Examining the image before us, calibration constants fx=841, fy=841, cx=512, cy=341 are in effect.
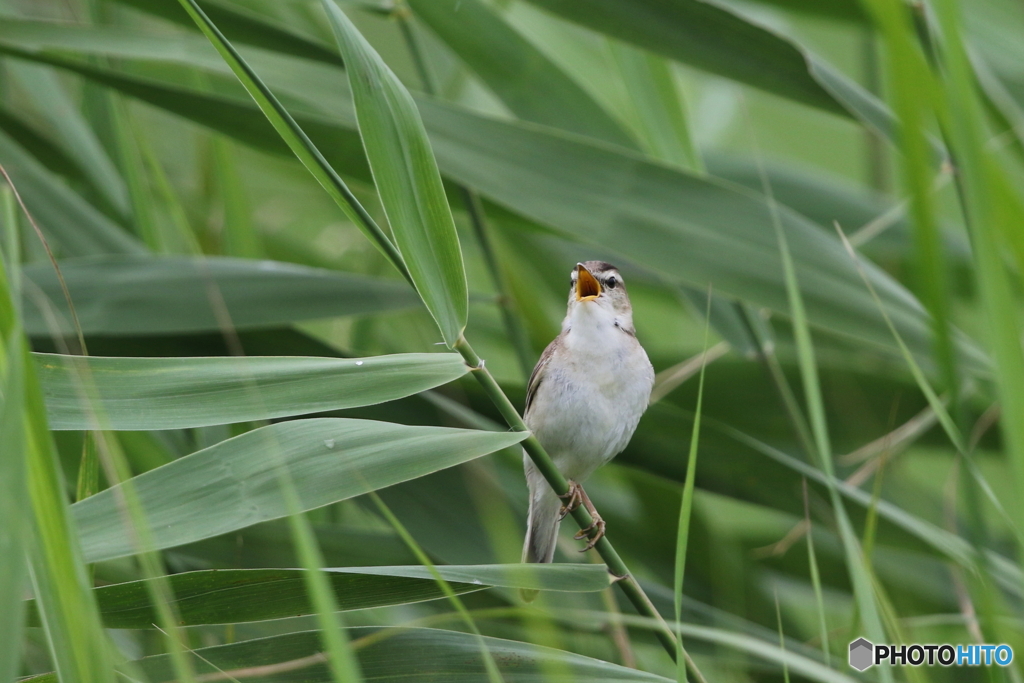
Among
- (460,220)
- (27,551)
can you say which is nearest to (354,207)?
(27,551)

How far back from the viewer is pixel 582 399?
1841 millimetres

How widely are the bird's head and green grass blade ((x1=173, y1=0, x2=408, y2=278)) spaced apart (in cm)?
93

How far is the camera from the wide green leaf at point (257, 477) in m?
0.97

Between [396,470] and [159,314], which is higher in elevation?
[159,314]

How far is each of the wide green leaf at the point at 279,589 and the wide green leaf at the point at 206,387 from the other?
0.67 feet

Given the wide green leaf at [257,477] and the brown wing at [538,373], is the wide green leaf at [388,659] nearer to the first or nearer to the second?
the wide green leaf at [257,477]

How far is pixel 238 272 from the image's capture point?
1800mm

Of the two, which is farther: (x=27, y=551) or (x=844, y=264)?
(x=844, y=264)

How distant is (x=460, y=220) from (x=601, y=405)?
113 cm

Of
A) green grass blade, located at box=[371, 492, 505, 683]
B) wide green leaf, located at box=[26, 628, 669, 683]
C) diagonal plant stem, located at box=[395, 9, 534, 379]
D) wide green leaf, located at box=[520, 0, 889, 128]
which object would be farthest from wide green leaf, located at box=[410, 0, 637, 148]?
wide green leaf, located at box=[26, 628, 669, 683]

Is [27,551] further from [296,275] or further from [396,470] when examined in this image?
[296,275]

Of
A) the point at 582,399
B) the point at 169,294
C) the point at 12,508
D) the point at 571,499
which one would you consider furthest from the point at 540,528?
the point at 12,508

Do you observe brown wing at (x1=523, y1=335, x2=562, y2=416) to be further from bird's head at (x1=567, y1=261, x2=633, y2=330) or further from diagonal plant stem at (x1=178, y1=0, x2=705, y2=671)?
diagonal plant stem at (x1=178, y1=0, x2=705, y2=671)

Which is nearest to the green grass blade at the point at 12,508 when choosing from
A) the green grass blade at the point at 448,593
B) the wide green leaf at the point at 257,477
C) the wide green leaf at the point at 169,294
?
the wide green leaf at the point at 257,477
